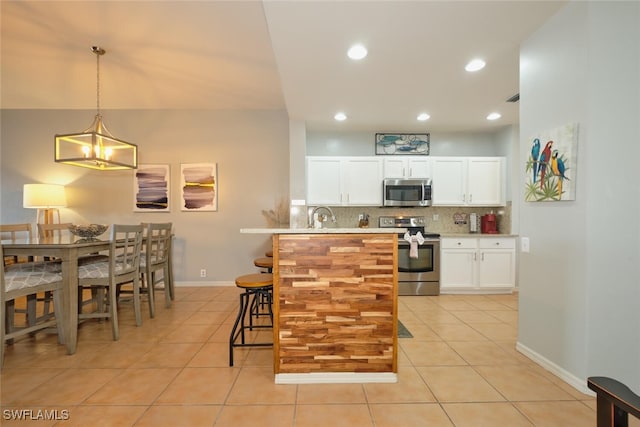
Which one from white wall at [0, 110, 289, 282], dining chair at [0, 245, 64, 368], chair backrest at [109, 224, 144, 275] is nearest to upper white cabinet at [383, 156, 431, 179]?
white wall at [0, 110, 289, 282]

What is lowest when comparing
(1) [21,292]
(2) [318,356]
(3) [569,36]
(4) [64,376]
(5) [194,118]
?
(4) [64,376]

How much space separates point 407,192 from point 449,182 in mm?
710

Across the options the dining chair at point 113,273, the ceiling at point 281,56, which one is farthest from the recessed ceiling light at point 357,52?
the dining chair at point 113,273

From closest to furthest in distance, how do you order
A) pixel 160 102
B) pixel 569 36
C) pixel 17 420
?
pixel 17 420, pixel 569 36, pixel 160 102

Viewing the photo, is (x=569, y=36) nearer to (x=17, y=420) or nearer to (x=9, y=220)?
(x=17, y=420)

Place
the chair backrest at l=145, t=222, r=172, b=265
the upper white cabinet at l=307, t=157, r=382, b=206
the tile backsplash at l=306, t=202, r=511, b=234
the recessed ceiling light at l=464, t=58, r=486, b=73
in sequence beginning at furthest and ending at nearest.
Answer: the tile backsplash at l=306, t=202, r=511, b=234, the upper white cabinet at l=307, t=157, r=382, b=206, the chair backrest at l=145, t=222, r=172, b=265, the recessed ceiling light at l=464, t=58, r=486, b=73

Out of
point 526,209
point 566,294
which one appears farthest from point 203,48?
point 566,294

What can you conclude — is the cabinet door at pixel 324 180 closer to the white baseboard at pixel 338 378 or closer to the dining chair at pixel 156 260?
the dining chair at pixel 156 260

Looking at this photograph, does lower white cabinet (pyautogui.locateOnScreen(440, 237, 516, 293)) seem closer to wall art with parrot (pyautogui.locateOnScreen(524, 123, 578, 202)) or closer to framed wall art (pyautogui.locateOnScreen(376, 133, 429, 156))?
framed wall art (pyautogui.locateOnScreen(376, 133, 429, 156))

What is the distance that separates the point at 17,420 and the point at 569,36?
4.14 m

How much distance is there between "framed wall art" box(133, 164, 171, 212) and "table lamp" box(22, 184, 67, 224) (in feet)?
3.28

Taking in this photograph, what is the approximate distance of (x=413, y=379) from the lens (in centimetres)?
206

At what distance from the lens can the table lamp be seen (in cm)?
425

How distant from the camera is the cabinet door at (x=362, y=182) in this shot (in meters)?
4.59
